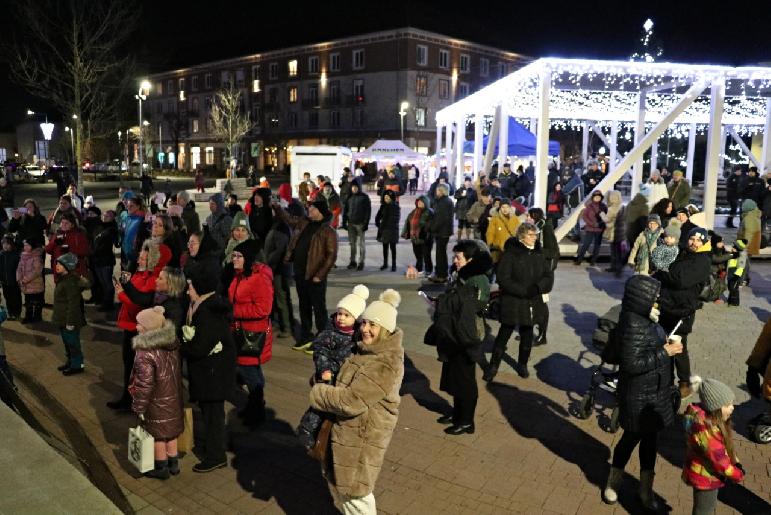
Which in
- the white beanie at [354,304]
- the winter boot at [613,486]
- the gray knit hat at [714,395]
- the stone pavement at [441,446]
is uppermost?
the white beanie at [354,304]

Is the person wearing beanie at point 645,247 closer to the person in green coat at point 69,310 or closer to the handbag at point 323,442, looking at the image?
the handbag at point 323,442

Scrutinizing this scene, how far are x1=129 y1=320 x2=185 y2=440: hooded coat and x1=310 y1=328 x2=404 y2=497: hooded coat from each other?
5.19 ft

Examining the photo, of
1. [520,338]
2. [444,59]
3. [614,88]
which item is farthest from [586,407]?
[444,59]

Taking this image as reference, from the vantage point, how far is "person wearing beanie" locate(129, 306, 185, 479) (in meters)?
4.58

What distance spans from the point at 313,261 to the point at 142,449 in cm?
345

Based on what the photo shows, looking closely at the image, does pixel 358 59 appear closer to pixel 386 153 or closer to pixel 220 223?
pixel 386 153

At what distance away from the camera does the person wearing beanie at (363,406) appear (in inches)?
136

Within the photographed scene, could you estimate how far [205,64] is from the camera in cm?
7631

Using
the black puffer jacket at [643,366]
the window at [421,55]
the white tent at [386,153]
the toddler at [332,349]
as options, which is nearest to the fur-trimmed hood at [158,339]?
the toddler at [332,349]

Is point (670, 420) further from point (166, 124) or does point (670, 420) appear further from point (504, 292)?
point (166, 124)

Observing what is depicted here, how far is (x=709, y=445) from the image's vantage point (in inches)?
148

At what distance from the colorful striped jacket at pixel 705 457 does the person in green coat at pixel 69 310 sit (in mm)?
5799

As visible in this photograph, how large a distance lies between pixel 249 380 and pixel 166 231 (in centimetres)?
299

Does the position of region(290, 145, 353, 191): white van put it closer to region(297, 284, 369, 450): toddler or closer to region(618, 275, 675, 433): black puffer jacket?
region(618, 275, 675, 433): black puffer jacket
